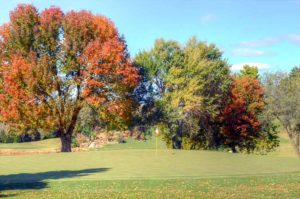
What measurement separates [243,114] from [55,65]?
20277 mm

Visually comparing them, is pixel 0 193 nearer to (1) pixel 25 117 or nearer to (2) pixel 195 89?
(1) pixel 25 117

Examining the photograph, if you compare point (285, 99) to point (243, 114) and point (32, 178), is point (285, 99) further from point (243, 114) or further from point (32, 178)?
point (32, 178)

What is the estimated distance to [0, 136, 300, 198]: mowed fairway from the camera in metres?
15.8

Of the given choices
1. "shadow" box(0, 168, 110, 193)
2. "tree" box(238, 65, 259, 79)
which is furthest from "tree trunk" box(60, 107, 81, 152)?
"tree" box(238, 65, 259, 79)

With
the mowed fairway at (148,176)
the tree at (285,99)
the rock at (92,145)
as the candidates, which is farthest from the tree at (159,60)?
the rock at (92,145)

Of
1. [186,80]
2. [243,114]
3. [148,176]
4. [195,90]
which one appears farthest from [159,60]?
[148,176]

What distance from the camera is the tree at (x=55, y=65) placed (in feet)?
118

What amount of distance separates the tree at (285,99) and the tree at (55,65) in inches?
543

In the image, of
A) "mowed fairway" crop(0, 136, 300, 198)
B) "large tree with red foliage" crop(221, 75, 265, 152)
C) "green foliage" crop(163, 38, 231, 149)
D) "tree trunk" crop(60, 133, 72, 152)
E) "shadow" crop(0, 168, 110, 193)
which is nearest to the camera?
"mowed fairway" crop(0, 136, 300, 198)

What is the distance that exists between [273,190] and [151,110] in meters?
27.1

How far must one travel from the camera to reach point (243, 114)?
47.8 m

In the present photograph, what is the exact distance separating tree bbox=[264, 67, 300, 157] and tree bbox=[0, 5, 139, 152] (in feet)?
45.3

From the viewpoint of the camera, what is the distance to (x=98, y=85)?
120 feet

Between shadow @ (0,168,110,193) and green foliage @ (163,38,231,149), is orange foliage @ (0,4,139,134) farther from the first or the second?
shadow @ (0,168,110,193)
